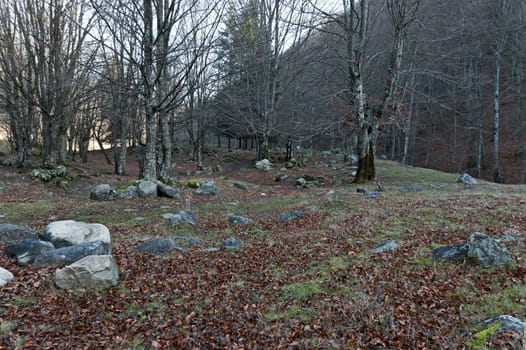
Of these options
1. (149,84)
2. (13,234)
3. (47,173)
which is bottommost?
(13,234)

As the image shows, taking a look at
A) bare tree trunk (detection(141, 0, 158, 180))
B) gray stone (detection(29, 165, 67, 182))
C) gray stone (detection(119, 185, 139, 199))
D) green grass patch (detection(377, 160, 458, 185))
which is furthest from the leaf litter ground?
gray stone (detection(29, 165, 67, 182))

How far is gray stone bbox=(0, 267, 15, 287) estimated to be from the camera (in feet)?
14.4

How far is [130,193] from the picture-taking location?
1191cm

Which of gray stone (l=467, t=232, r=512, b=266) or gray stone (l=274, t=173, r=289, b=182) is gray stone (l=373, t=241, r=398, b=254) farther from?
gray stone (l=274, t=173, r=289, b=182)

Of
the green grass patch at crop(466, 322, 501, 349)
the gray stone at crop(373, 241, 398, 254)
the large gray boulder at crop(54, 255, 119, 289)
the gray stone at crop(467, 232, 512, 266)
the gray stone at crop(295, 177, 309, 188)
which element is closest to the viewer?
the green grass patch at crop(466, 322, 501, 349)

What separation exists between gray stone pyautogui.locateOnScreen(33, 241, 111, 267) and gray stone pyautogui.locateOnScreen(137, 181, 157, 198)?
678 centimetres

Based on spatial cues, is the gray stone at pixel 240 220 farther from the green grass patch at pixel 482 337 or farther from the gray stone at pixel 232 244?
the green grass patch at pixel 482 337

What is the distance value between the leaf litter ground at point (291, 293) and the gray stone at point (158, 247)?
217 millimetres

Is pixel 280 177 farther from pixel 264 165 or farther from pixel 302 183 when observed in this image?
pixel 264 165

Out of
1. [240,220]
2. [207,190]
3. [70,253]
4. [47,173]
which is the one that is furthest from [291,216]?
[47,173]

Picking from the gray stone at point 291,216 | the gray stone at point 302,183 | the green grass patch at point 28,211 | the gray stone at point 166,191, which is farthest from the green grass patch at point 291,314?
the gray stone at point 302,183

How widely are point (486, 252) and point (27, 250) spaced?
23.5ft

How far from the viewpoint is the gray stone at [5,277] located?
4379 mm

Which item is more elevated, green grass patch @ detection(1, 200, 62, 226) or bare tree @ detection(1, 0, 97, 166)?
bare tree @ detection(1, 0, 97, 166)
